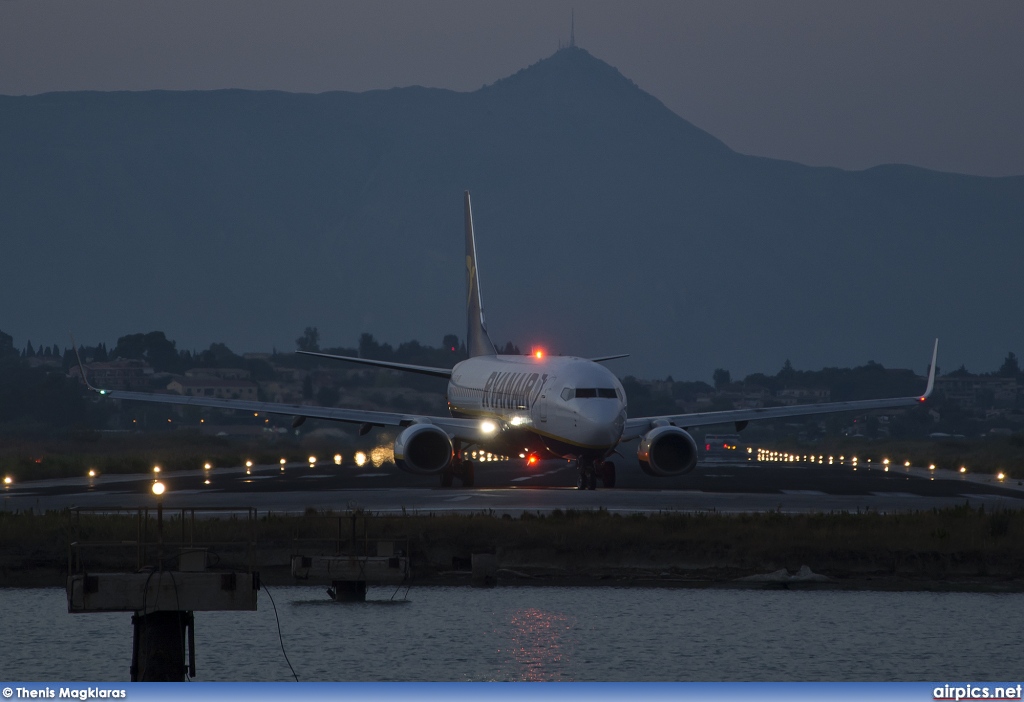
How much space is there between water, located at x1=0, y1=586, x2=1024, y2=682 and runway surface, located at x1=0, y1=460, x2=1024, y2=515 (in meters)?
7.60

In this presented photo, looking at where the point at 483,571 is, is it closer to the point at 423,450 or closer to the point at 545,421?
the point at 545,421

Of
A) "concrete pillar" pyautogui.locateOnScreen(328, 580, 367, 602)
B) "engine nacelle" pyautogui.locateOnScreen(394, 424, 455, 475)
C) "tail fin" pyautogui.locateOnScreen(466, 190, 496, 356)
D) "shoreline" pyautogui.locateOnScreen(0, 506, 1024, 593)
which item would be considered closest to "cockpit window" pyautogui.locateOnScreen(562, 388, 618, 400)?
"engine nacelle" pyautogui.locateOnScreen(394, 424, 455, 475)

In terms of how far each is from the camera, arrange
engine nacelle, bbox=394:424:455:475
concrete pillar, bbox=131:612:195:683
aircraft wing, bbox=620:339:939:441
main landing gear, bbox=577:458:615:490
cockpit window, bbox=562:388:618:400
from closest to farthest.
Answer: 1. concrete pillar, bbox=131:612:195:683
2. cockpit window, bbox=562:388:618:400
3. main landing gear, bbox=577:458:615:490
4. engine nacelle, bbox=394:424:455:475
5. aircraft wing, bbox=620:339:939:441

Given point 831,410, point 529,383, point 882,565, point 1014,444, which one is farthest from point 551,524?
point 1014,444

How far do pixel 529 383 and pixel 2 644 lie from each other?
1278 inches

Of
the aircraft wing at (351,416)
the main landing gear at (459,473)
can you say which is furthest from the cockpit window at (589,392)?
the aircraft wing at (351,416)

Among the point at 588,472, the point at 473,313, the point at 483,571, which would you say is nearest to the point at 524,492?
the point at 588,472

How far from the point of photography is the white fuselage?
52.6m

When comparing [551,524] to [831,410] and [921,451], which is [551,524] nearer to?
[831,410]

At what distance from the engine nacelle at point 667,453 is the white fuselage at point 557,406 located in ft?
5.97

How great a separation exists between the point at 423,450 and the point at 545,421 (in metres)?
4.81

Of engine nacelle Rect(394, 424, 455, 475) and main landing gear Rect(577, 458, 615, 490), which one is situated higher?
engine nacelle Rect(394, 424, 455, 475)

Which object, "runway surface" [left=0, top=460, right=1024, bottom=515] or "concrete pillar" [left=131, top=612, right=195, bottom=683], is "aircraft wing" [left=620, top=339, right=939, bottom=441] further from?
"concrete pillar" [left=131, top=612, right=195, bottom=683]

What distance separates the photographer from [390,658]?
26.2 metres
